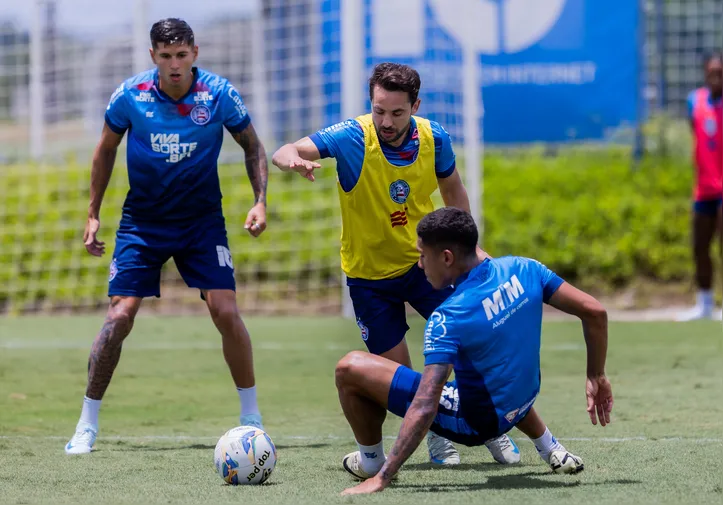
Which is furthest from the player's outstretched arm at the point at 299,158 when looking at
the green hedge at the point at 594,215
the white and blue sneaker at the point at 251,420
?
the green hedge at the point at 594,215

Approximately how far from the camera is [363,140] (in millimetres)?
5734

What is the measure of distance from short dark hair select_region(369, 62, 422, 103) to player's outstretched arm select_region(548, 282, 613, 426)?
1222 millimetres

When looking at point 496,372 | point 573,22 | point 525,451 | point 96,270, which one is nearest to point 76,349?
point 96,270

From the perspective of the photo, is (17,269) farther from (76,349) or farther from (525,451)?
(525,451)

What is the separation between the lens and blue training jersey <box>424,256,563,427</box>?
15.5ft

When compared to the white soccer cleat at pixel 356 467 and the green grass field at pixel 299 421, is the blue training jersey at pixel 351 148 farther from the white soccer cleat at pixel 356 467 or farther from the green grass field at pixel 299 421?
the green grass field at pixel 299 421

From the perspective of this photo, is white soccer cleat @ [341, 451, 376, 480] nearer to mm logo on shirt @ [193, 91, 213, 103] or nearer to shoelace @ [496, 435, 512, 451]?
shoelace @ [496, 435, 512, 451]

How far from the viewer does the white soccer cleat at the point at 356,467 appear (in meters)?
5.30

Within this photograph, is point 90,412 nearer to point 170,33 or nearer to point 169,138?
point 169,138

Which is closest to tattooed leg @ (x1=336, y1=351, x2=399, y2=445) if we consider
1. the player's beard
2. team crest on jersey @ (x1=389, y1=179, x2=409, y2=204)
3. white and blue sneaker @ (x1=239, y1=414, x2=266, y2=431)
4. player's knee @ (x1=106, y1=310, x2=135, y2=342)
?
Result: team crest on jersey @ (x1=389, y1=179, x2=409, y2=204)

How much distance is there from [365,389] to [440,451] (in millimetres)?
989

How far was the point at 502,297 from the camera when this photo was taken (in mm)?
4809

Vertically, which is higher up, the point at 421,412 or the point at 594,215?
the point at 594,215

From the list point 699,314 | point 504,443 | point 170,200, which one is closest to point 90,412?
point 170,200
